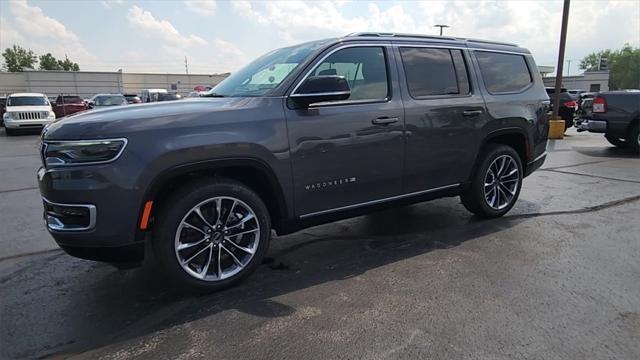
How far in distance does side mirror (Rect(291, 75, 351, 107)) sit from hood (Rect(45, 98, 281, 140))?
225 millimetres

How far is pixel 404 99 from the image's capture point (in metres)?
4.48

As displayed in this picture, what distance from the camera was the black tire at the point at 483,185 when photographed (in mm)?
5336

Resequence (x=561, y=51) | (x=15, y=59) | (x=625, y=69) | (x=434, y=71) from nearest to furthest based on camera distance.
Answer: (x=434, y=71) → (x=561, y=51) → (x=15, y=59) → (x=625, y=69)

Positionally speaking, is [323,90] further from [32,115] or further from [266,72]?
[32,115]

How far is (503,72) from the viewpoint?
557 centimetres

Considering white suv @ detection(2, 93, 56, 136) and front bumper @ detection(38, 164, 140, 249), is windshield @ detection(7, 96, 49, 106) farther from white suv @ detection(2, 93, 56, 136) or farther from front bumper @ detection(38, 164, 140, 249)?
front bumper @ detection(38, 164, 140, 249)

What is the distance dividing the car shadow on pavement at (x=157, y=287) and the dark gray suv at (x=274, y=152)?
0.90 feet

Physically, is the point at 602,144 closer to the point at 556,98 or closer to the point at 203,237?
the point at 556,98

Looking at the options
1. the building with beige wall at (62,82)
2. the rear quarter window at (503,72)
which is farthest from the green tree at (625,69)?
the rear quarter window at (503,72)

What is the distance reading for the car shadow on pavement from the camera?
10.4 feet

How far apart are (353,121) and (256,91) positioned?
87 centimetres

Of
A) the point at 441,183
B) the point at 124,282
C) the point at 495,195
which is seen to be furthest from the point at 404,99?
the point at 124,282

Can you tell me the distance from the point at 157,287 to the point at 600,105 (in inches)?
451

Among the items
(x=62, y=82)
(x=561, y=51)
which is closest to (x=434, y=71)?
(x=561, y=51)
